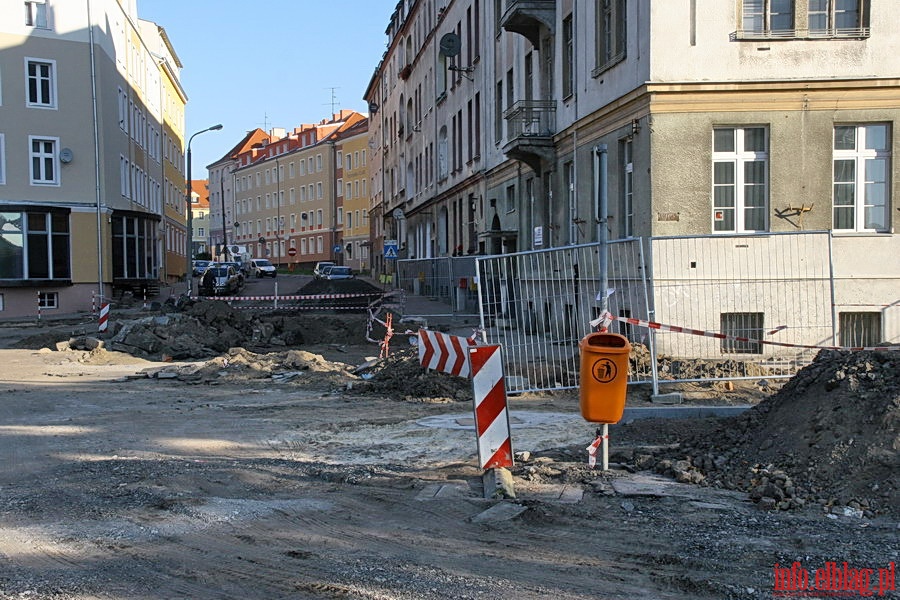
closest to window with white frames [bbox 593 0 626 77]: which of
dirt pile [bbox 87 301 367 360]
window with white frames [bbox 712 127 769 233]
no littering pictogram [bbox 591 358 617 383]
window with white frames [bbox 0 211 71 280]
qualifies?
window with white frames [bbox 712 127 769 233]

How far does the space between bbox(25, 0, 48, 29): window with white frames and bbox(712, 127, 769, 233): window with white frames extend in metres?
29.1

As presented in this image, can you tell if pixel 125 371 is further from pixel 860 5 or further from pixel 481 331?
pixel 860 5

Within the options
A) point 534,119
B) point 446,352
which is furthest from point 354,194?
point 446,352

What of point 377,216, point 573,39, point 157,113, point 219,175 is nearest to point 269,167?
point 219,175

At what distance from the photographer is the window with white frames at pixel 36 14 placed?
112 feet

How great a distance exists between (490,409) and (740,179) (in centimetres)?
1051

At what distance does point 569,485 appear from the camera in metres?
7.21

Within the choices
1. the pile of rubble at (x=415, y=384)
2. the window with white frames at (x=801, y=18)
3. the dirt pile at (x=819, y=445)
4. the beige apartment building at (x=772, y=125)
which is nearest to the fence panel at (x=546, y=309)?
the pile of rubble at (x=415, y=384)

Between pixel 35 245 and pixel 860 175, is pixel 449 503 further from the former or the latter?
pixel 35 245

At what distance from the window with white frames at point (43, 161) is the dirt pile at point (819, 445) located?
107 ft

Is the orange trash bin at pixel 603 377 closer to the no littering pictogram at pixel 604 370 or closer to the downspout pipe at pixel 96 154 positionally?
the no littering pictogram at pixel 604 370

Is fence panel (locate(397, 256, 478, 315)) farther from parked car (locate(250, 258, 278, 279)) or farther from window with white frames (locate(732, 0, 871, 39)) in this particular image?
parked car (locate(250, 258, 278, 279))

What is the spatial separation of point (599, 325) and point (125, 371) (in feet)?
36.8

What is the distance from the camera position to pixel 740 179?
52.5 feet
